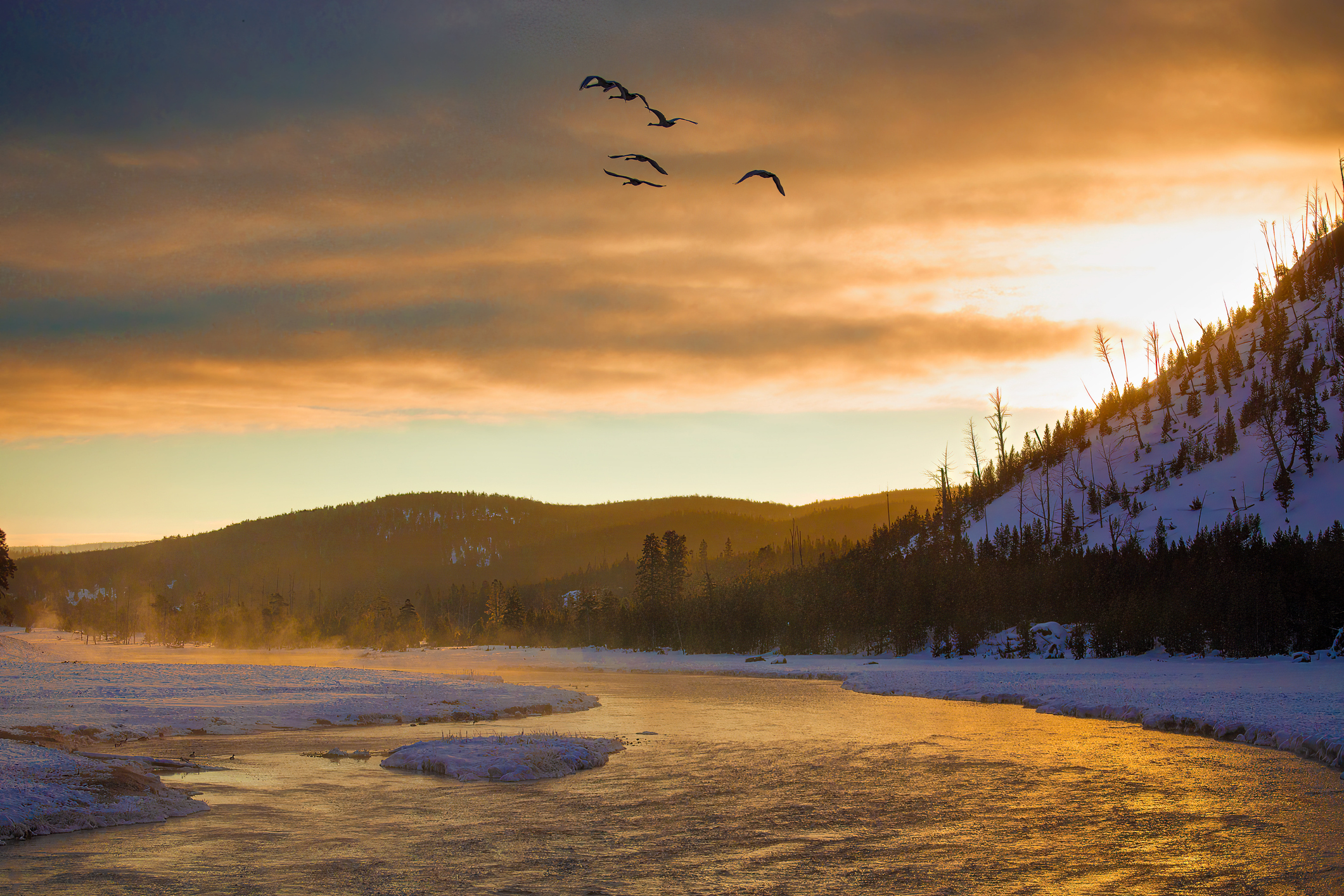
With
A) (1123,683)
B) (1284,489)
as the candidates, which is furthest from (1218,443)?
(1123,683)

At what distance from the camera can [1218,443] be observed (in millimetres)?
115188

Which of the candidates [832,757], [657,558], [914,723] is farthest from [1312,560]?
[657,558]

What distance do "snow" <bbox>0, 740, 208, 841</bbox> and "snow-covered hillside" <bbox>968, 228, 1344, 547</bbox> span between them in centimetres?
9627

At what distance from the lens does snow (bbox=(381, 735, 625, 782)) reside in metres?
25.7

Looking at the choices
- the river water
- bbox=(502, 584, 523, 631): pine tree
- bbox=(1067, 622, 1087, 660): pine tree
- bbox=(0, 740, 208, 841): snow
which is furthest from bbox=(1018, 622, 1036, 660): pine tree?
bbox=(502, 584, 523, 631): pine tree

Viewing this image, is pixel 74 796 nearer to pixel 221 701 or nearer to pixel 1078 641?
pixel 221 701

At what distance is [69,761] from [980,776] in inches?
924

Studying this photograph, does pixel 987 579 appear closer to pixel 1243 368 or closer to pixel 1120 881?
pixel 1243 368

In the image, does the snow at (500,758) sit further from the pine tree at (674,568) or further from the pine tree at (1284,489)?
the pine tree at (674,568)

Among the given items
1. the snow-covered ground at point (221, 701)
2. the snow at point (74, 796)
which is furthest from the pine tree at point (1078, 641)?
the snow at point (74, 796)

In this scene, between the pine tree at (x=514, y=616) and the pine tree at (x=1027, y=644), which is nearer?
the pine tree at (x=1027, y=644)

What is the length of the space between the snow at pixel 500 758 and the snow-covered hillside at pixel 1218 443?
278 ft

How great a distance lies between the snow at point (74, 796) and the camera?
18641mm

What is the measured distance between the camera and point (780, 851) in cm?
1709
